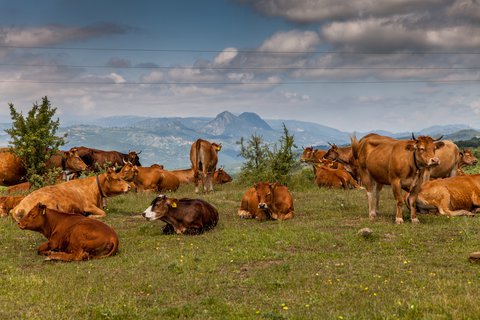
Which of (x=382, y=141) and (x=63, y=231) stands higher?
(x=382, y=141)

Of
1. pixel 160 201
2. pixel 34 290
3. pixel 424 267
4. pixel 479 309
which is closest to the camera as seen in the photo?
pixel 479 309

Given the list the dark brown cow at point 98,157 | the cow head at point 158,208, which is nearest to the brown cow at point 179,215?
the cow head at point 158,208

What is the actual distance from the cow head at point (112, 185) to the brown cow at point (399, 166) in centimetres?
903

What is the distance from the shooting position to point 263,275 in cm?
965

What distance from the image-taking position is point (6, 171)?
26688mm

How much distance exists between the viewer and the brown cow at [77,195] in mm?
16469

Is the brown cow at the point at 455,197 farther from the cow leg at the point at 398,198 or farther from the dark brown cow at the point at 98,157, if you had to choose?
the dark brown cow at the point at 98,157

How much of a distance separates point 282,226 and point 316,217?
2.54m

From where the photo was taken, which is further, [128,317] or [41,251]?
[41,251]

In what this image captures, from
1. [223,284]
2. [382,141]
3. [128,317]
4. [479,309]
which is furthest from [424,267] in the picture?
[382,141]

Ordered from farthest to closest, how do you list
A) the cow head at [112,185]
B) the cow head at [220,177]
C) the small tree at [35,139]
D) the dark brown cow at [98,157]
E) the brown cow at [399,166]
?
the cow head at [220,177]
the dark brown cow at [98,157]
the small tree at [35,139]
the cow head at [112,185]
the brown cow at [399,166]

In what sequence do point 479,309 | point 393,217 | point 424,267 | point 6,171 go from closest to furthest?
point 479,309 → point 424,267 → point 393,217 → point 6,171

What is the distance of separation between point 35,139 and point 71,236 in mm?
16419

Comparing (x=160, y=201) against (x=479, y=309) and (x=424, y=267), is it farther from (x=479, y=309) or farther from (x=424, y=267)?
(x=479, y=309)
